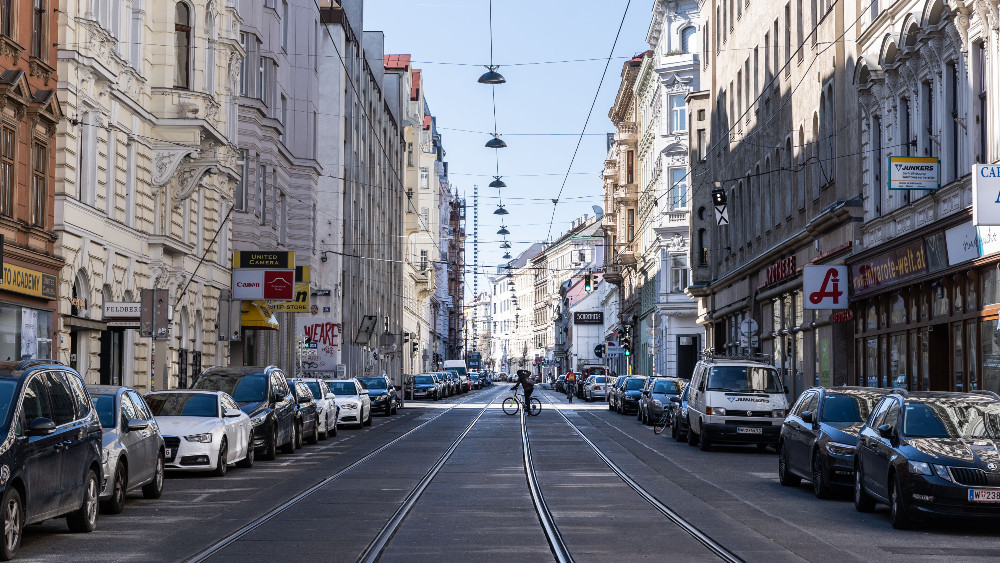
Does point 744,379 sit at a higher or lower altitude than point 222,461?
higher

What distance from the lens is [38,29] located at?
27.0 m

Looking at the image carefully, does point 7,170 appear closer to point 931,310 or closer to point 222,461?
point 222,461

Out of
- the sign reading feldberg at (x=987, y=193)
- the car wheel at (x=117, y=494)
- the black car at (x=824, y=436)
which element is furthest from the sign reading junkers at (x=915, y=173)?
the car wheel at (x=117, y=494)

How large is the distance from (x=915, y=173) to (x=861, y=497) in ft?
40.4

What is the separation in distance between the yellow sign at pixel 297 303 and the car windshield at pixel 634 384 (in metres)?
11.9

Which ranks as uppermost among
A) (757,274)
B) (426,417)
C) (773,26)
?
(773,26)

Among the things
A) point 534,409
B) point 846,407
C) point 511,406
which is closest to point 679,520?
point 846,407

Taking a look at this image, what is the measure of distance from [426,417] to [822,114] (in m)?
17.6

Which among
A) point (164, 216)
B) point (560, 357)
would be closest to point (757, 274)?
point (164, 216)

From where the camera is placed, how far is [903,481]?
44.8 ft

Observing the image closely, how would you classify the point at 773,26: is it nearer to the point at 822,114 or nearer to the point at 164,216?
the point at 822,114

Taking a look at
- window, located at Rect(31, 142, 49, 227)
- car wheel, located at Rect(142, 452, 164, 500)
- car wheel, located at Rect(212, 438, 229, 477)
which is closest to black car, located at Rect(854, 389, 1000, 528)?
car wheel, located at Rect(142, 452, 164, 500)

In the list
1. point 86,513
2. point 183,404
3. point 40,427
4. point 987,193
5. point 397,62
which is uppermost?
point 397,62

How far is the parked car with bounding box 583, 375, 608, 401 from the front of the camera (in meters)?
70.9
